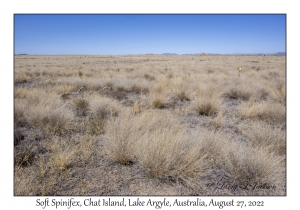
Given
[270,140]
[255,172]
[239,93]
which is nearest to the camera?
[255,172]

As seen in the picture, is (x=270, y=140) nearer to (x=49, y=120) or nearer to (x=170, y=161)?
(x=170, y=161)

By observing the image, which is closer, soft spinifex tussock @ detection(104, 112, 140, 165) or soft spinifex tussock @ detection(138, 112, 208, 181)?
soft spinifex tussock @ detection(138, 112, 208, 181)

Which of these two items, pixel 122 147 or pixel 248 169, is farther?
pixel 122 147

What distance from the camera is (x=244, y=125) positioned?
4734 mm

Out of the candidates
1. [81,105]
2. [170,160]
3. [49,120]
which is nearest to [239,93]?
[81,105]

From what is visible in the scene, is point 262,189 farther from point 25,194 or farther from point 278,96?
point 278,96

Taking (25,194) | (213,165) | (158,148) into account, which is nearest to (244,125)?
(213,165)

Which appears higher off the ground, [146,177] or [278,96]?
[278,96]

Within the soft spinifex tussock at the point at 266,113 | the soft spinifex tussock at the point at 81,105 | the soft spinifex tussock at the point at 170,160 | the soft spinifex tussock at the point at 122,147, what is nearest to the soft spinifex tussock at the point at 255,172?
the soft spinifex tussock at the point at 170,160

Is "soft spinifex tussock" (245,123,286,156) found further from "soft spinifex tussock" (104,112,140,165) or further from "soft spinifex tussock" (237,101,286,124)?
"soft spinifex tussock" (104,112,140,165)

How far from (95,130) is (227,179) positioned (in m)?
2.68

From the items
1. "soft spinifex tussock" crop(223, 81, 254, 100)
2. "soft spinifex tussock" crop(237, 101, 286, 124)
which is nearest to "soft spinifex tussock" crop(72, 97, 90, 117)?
"soft spinifex tussock" crop(237, 101, 286, 124)

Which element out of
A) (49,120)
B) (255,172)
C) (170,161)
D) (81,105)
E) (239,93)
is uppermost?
(239,93)

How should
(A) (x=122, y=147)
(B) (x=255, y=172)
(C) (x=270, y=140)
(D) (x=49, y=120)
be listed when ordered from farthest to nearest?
(D) (x=49, y=120)
(C) (x=270, y=140)
(A) (x=122, y=147)
(B) (x=255, y=172)
